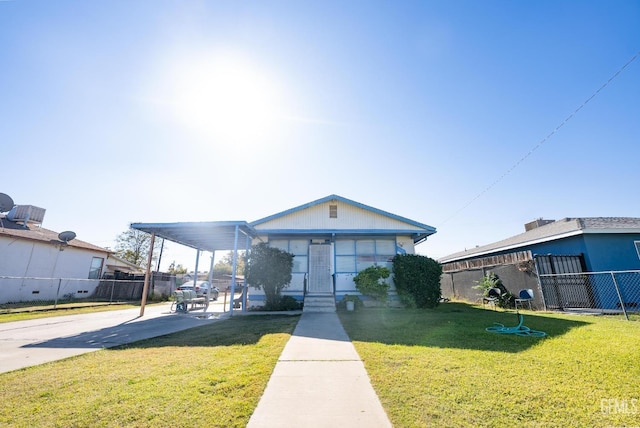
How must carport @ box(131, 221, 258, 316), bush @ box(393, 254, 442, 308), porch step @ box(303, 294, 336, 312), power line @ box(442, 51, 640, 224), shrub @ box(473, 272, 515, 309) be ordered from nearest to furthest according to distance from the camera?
1. power line @ box(442, 51, 640, 224)
2. carport @ box(131, 221, 258, 316)
3. porch step @ box(303, 294, 336, 312)
4. bush @ box(393, 254, 442, 308)
5. shrub @ box(473, 272, 515, 309)

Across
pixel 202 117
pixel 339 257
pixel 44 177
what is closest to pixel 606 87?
pixel 339 257

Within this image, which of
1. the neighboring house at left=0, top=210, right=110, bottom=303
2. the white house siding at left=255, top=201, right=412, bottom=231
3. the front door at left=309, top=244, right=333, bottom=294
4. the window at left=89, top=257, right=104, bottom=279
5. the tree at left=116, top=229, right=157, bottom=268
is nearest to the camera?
the front door at left=309, top=244, right=333, bottom=294

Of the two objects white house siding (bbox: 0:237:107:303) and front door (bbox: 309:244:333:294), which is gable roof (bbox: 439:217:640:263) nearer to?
front door (bbox: 309:244:333:294)

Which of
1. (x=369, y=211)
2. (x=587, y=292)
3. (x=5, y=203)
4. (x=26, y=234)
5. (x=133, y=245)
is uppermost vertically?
(x=5, y=203)

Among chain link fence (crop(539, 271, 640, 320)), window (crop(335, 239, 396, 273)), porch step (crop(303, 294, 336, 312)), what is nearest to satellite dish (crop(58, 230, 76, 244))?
porch step (crop(303, 294, 336, 312))

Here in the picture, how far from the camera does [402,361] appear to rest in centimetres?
380

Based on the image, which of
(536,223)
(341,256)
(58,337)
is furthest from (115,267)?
(536,223)

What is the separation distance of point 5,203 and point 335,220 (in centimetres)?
2105

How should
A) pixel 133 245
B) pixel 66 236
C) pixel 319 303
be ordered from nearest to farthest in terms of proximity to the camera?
1. pixel 319 303
2. pixel 66 236
3. pixel 133 245

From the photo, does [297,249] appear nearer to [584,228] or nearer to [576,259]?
[576,259]

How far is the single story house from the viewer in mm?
12172

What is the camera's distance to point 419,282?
10.7 metres

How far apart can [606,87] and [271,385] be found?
10842 millimetres

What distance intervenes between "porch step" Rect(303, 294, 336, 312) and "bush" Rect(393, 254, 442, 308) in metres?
3.09
